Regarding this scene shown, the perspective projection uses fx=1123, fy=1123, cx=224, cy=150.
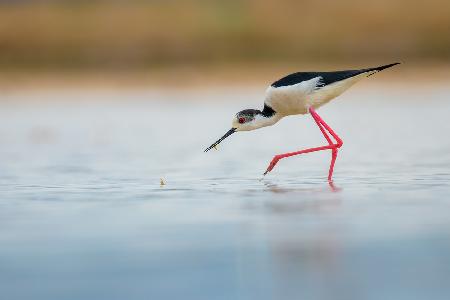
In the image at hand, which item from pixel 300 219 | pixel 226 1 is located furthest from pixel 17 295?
pixel 226 1

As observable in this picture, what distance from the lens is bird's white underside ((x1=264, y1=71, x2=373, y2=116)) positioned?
992 cm

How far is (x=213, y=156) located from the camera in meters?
10.9

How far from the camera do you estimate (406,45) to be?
22.9 meters

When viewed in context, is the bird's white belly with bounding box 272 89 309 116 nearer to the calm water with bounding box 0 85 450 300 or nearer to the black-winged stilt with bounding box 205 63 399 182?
the black-winged stilt with bounding box 205 63 399 182

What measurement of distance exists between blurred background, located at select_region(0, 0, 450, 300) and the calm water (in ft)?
0.06

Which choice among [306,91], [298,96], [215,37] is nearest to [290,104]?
[298,96]

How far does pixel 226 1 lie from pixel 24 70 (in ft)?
19.6

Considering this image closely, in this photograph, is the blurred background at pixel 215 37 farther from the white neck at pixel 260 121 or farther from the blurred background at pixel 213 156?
the white neck at pixel 260 121

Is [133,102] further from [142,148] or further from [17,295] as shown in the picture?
[17,295]

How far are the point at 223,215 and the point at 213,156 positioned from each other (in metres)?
4.36

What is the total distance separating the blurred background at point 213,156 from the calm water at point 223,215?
0.02 meters

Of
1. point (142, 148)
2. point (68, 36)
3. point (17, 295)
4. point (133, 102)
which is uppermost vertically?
point (68, 36)

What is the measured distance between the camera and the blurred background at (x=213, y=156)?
16.1 feet

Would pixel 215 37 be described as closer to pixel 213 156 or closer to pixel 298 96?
pixel 213 156
